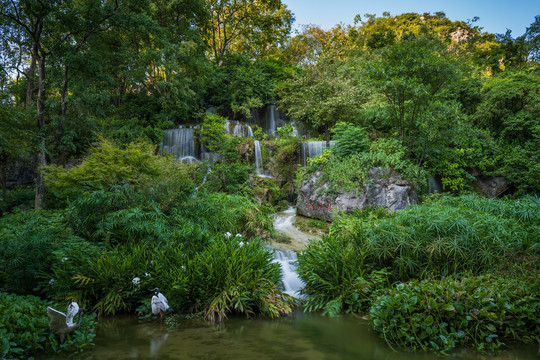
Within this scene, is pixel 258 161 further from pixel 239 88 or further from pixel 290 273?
pixel 290 273

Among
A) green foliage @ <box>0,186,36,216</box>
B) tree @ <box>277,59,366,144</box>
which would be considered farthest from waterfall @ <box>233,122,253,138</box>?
green foliage @ <box>0,186,36,216</box>

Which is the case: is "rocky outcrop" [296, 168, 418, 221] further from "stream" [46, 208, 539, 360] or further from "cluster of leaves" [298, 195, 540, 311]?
"stream" [46, 208, 539, 360]

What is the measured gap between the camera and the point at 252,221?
7773 millimetres

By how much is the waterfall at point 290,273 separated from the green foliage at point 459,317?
2.05 meters

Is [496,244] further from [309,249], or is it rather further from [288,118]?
[288,118]

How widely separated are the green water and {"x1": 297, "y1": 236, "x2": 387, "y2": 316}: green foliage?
14.0 inches

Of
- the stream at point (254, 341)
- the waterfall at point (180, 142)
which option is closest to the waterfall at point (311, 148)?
the waterfall at point (180, 142)

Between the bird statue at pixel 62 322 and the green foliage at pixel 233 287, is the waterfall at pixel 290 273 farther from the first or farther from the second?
the bird statue at pixel 62 322

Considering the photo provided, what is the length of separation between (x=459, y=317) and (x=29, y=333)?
17.5 feet

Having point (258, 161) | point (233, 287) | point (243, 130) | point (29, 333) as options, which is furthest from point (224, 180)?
point (29, 333)

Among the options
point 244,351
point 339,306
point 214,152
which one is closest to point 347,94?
point 214,152

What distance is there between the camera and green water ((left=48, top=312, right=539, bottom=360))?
11.9 feet

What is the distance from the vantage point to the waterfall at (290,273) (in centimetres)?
602

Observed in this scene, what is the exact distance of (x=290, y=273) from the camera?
6.52 metres
